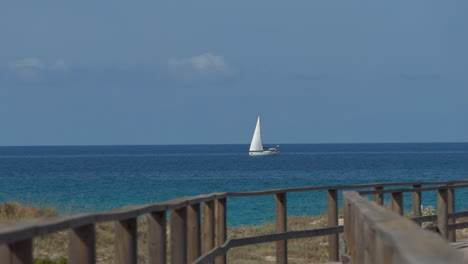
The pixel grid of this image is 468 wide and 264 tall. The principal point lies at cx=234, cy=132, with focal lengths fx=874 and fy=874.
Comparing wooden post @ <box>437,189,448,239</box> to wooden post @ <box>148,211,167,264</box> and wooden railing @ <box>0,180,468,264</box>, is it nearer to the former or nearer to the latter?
wooden railing @ <box>0,180,468,264</box>

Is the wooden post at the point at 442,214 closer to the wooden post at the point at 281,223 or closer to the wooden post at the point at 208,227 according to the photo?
the wooden post at the point at 281,223

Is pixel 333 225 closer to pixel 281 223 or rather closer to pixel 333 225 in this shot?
pixel 333 225

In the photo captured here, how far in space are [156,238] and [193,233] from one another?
1.84 meters

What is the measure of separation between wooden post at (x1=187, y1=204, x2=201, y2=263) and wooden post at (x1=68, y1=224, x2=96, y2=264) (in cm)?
360

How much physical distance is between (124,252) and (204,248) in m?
4.04

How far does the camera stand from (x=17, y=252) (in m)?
3.80

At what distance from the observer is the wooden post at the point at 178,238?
7.21 metres

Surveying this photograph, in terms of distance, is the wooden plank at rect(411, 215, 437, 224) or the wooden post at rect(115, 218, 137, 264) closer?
the wooden post at rect(115, 218, 137, 264)

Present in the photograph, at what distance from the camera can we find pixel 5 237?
3.54m

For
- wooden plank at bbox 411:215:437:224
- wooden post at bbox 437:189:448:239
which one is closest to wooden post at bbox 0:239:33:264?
wooden plank at bbox 411:215:437:224

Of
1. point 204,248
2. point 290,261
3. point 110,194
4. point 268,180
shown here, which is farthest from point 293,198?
point 204,248

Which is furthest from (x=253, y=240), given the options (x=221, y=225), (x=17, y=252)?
(x=17, y=252)

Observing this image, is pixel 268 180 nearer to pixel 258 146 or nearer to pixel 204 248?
pixel 258 146

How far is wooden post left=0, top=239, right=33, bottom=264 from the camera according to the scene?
3.75m
